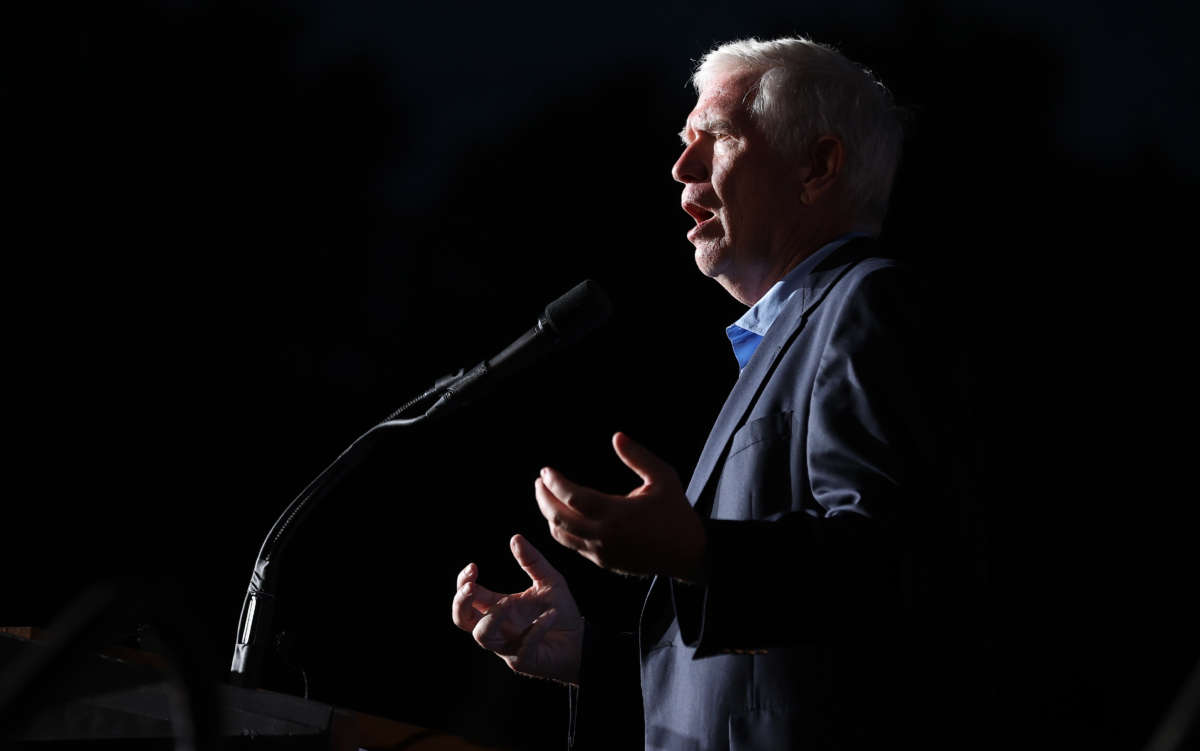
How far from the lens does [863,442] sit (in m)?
1.10

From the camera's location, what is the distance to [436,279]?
4203mm

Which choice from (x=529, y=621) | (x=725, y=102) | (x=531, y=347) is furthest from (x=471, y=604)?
(x=725, y=102)

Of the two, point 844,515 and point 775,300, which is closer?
point 844,515

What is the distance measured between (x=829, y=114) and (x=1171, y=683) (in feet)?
4.52

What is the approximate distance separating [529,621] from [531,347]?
44 cm

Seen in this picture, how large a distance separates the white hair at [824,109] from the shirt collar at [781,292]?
0.11 meters

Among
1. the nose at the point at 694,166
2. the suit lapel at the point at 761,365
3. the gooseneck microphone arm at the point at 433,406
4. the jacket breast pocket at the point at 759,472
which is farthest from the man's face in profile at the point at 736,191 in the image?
A: the jacket breast pocket at the point at 759,472

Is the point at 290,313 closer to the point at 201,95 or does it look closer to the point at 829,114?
the point at 201,95

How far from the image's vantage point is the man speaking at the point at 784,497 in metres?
0.96

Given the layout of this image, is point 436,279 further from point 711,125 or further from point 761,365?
point 761,365

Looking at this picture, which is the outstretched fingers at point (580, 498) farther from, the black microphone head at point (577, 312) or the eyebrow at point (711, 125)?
the eyebrow at point (711, 125)

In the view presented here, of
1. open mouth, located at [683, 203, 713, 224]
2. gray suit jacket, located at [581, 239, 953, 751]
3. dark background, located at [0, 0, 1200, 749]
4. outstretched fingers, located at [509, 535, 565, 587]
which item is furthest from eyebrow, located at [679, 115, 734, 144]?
dark background, located at [0, 0, 1200, 749]

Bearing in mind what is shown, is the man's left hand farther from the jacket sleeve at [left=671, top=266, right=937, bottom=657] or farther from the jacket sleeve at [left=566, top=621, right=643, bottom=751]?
the jacket sleeve at [left=566, top=621, right=643, bottom=751]

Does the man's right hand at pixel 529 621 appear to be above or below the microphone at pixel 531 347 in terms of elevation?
below
